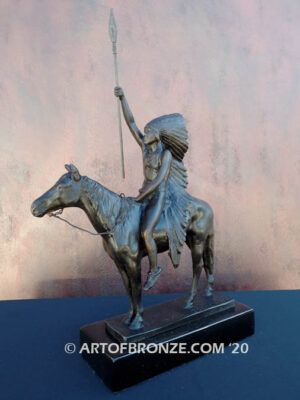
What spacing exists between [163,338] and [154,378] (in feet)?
0.49

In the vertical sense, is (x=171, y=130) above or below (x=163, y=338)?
above

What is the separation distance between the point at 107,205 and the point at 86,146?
36.3 inches

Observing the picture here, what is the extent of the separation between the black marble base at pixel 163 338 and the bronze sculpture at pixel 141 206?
10cm

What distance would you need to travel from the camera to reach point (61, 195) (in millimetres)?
1265

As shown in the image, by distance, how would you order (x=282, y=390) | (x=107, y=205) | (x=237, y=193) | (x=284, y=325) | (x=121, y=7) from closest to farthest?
(x=282, y=390), (x=107, y=205), (x=284, y=325), (x=121, y=7), (x=237, y=193)

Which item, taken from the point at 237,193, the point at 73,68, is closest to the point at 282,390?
the point at 237,193

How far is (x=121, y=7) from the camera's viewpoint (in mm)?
2113

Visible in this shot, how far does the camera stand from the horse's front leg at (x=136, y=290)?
4.42 ft

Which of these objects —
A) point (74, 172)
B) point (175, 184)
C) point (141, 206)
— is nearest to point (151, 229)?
point (141, 206)

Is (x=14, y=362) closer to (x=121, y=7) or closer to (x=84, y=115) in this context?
(x=84, y=115)

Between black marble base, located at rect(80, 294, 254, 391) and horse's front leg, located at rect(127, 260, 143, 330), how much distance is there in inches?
1.7

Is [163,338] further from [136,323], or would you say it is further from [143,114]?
[143,114]

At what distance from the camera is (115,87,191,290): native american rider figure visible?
133 centimetres

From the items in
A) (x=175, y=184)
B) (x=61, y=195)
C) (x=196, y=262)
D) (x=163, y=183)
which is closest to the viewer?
(x=61, y=195)
